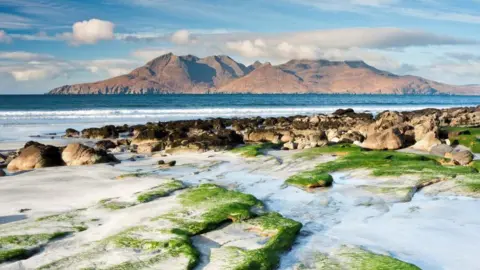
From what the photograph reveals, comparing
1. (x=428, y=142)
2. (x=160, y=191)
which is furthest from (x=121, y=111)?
(x=160, y=191)

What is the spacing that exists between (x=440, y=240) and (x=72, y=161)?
12.1 metres

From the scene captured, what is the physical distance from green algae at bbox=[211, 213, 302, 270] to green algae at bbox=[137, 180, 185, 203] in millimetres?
2823

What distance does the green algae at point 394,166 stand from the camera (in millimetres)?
12836

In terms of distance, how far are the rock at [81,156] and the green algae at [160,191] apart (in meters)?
5.06

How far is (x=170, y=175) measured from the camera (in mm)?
14180

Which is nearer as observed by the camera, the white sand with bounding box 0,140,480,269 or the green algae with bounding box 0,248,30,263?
the green algae with bounding box 0,248,30,263

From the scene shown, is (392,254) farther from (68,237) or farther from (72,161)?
(72,161)

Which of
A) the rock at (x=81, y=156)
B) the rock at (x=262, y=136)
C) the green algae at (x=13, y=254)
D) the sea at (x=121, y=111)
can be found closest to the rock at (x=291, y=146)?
the rock at (x=262, y=136)

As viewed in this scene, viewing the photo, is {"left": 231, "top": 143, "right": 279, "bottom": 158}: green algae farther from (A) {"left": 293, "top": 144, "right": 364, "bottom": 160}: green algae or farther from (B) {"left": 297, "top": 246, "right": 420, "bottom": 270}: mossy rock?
(B) {"left": 297, "top": 246, "right": 420, "bottom": 270}: mossy rock

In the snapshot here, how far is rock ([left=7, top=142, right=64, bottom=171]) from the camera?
50.7 feet

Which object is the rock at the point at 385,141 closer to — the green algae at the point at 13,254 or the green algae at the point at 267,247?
the green algae at the point at 267,247

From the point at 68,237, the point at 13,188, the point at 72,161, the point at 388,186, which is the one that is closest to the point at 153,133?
the point at 72,161

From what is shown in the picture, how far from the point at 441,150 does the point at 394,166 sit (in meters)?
4.10

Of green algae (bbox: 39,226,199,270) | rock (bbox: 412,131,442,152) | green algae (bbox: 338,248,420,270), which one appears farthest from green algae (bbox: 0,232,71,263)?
rock (bbox: 412,131,442,152)
